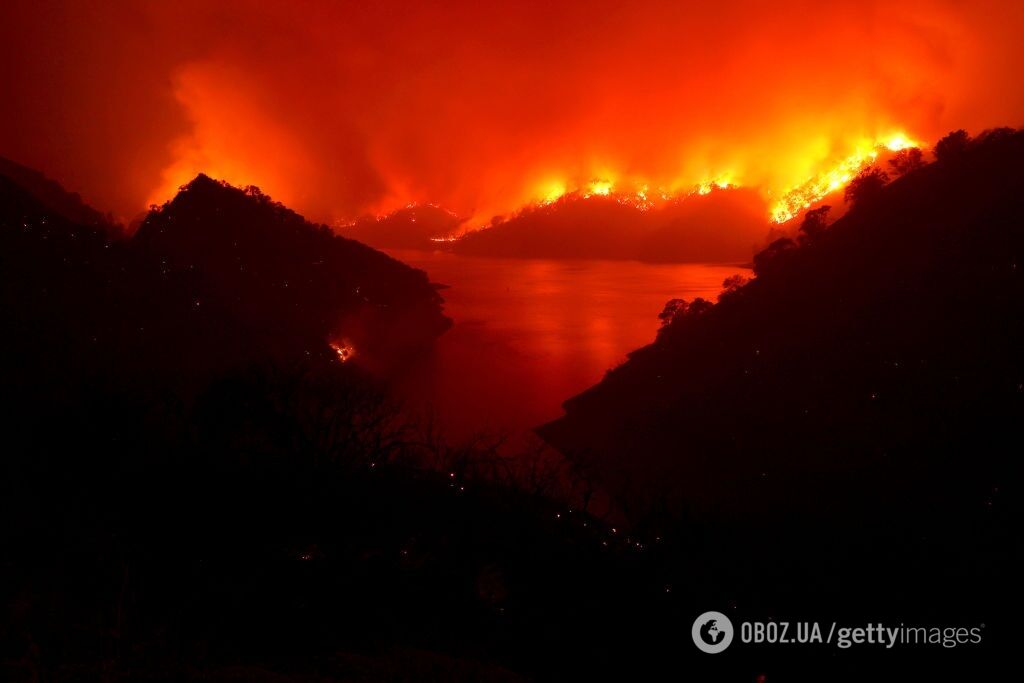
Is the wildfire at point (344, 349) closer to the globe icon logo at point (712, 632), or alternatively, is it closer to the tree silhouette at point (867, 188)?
the tree silhouette at point (867, 188)

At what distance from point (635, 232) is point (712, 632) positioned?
449 feet

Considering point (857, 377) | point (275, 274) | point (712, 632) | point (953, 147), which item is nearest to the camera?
point (712, 632)

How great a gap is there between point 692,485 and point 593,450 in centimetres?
538

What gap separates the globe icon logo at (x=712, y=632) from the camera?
652cm

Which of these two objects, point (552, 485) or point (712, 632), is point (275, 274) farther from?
point (712, 632)

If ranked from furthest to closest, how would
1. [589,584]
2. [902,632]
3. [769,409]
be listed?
[769,409]
[902,632]
[589,584]

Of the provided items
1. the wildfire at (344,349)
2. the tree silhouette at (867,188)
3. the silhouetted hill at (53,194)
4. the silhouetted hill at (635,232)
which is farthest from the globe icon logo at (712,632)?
the silhouetted hill at (635,232)

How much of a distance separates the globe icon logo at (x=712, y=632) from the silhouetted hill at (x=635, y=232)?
94.8m

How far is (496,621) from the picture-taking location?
622 centimetres

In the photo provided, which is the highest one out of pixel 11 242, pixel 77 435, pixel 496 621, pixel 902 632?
pixel 11 242

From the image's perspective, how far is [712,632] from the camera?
21.8ft

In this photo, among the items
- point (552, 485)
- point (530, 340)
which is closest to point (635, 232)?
point (530, 340)

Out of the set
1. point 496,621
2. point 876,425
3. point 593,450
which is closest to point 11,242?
point 593,450

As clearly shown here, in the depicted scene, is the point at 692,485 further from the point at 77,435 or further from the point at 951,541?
the point at 77,435
